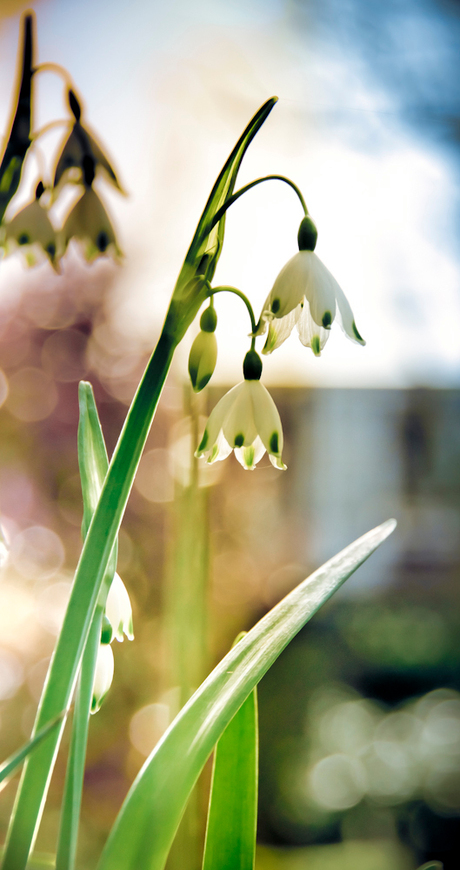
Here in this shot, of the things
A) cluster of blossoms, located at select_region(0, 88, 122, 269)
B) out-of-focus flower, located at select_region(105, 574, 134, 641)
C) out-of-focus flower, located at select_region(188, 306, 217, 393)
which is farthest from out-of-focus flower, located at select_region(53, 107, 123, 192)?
out-of-focus flower, located at select_region(105, 574, 134, 641)

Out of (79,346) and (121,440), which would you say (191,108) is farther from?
(121,440)

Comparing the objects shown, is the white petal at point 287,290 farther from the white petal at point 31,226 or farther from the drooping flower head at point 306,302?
the white petal at point 31,226

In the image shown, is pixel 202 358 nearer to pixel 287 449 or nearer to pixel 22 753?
pixel 22 753

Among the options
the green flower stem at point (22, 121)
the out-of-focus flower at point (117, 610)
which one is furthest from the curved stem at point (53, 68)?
the out-of-focus flower at point (117, 610)

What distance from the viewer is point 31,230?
29cm

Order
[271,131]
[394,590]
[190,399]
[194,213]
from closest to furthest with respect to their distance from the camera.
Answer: [190,399]
[194,213]
[271,131]
[394,590]

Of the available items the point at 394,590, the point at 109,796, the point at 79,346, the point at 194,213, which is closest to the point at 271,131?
the point at 194,213

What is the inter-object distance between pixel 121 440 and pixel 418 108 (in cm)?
119

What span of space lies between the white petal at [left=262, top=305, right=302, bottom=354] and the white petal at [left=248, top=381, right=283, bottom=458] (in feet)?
0.08

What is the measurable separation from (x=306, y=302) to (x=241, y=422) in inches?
2.9

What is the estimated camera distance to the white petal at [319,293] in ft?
0.82

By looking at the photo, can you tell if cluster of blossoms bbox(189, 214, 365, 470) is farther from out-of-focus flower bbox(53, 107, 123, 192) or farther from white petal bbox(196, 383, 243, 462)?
out-of-focus flower bbox(53, 107, 123, 192)

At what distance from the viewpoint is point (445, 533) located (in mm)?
1376

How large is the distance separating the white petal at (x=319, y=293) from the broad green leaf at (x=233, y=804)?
22cm
